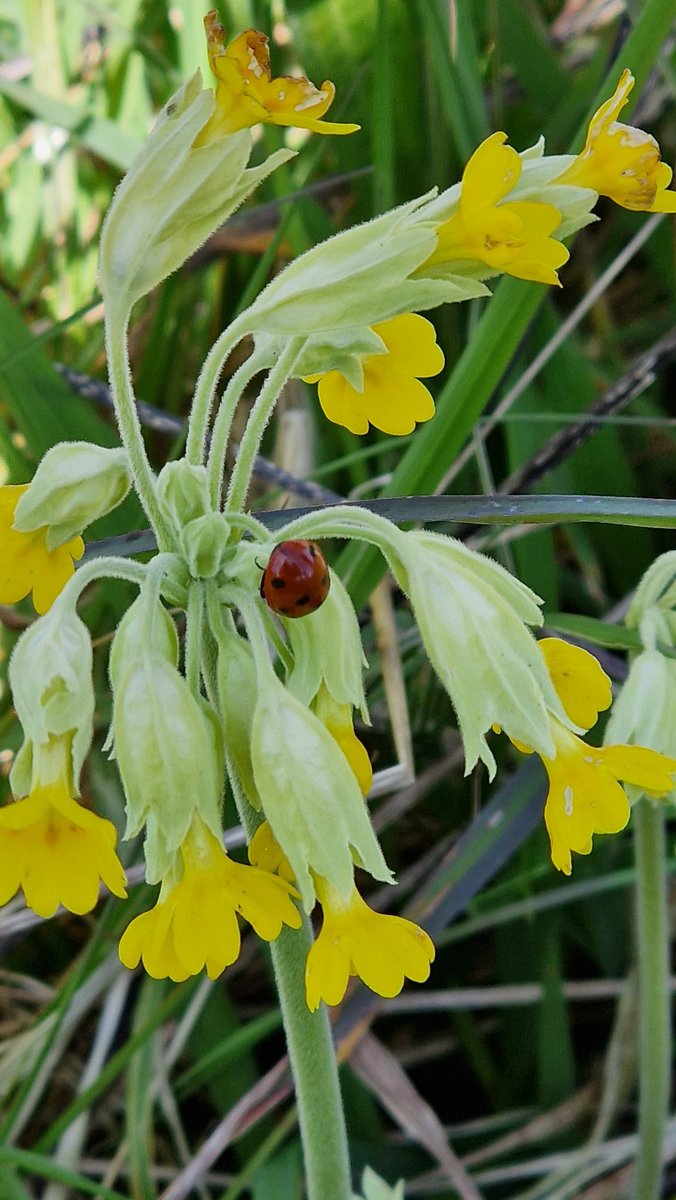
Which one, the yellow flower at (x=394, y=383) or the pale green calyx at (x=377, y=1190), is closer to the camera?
the yellow flower at (x=394, y=383)

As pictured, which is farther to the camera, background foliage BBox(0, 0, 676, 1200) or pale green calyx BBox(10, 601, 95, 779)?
background foliage BBox(0, 0, 676, 1200)

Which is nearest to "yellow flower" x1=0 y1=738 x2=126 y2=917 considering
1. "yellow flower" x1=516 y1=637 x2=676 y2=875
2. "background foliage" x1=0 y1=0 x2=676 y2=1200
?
"yellow flower" x1=516 y1=637 x2=676 y2=875

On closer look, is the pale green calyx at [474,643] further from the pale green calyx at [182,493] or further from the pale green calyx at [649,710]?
the pale green calyx at [649,710]

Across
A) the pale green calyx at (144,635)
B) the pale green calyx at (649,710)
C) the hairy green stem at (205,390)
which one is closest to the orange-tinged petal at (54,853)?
the pale green calyx at (144,635)

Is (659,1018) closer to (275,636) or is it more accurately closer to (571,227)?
(275,636)

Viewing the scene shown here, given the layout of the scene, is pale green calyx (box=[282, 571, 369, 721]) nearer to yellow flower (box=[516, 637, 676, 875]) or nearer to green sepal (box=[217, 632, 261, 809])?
green sepal (box=[217, 632, 261, 809])
